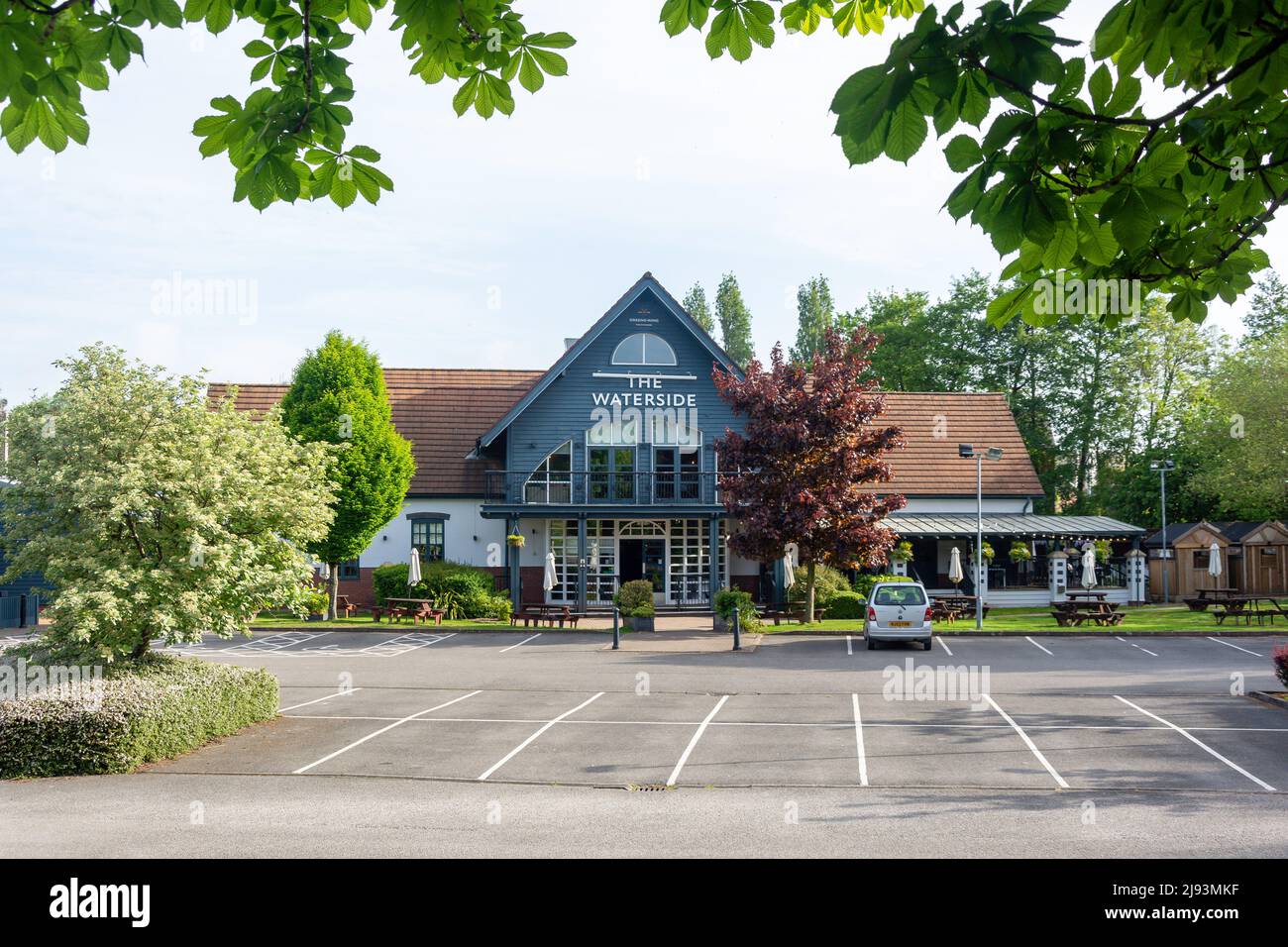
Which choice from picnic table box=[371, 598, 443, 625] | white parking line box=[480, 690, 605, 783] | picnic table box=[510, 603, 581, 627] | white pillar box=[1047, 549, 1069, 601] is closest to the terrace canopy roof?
white pillar box=[1047, 549, 1069, 601]

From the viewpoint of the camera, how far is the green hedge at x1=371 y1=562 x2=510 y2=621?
33562 millimetres

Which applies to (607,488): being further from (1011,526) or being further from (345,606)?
(1011,526)

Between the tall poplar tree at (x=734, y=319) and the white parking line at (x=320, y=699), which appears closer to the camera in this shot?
the white parking line at (x=320, y=699)

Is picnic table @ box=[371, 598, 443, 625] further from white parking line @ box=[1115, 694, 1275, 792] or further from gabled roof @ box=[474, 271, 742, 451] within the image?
white parking line @ box=[1115, 694, 1275, 792]

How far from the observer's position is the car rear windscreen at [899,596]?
84.9ft

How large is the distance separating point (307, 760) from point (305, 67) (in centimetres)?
1114

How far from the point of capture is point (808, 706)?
1728 centimetres

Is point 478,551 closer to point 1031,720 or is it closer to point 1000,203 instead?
point 1031,720

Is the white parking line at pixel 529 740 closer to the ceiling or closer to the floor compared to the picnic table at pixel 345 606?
closer to the floor

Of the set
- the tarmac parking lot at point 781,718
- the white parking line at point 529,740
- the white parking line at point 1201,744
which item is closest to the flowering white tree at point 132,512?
the tarmac parking lot at point 781,718

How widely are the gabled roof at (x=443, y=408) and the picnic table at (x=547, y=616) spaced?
765 centimetres

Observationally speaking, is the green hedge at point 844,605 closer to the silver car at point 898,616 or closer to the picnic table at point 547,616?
the silver car at point 898,616

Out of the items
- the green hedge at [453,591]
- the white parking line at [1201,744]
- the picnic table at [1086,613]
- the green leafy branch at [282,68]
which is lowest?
the white parking line at [1201,744]

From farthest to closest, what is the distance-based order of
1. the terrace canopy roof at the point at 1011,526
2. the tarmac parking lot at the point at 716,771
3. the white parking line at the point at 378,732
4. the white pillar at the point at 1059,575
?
1. the white pillar at the point at 1059,575
2. the terrace canopy roof at the point at 1011,526
3. the white parking line at the point at 378,732
4. the tarmac parking lot at the point at 716,771
